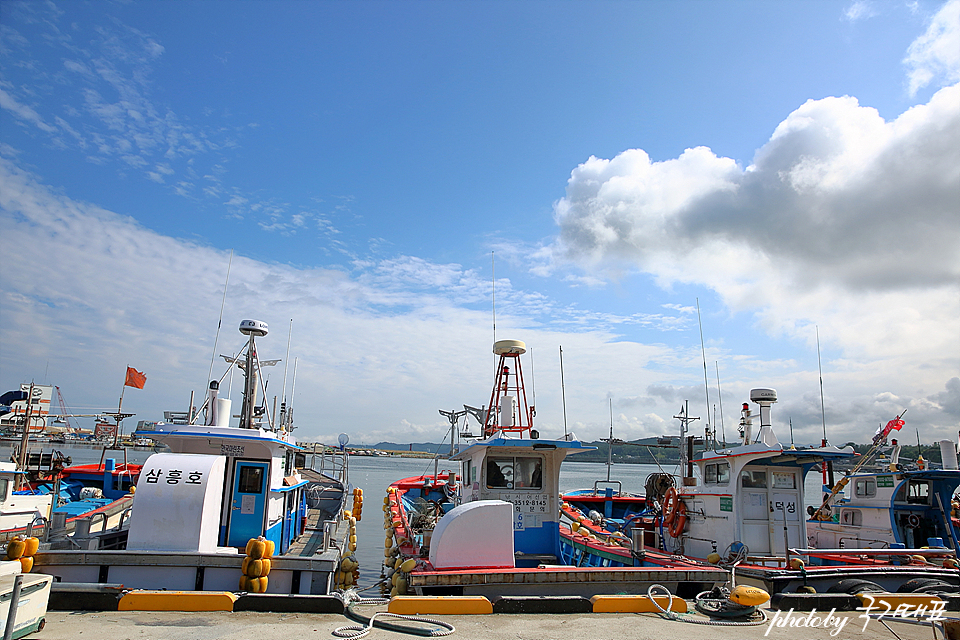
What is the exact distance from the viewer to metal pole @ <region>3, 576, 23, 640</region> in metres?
5.18

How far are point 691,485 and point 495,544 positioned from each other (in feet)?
26.3

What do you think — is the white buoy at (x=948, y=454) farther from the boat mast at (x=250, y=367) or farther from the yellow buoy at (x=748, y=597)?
the boat mast at (x=250, y=367)

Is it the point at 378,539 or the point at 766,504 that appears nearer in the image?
the point at 766,504

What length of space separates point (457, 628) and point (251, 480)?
6956 mm

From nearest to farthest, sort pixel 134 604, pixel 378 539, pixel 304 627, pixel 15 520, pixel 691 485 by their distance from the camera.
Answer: pixel 304 627 < pixel 134 604 < pixel 691 485 < pixel 15 520 < pixel 378 539

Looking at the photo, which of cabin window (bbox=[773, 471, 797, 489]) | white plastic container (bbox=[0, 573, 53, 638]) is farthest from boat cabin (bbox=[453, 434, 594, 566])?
white plastic container (bbox=[0, 573, 53, 638])

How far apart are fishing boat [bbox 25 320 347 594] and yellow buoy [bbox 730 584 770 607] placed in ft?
20.2

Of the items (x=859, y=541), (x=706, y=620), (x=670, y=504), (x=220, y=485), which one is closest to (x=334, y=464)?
(x=670, y=504)

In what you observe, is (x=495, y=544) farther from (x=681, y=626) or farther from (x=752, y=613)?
(x=752, y=613)

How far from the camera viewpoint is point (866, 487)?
1716 cm

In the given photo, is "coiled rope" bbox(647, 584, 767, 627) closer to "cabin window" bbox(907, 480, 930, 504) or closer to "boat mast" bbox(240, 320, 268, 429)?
"boat mast" bbox(240, 320, 268, 429)

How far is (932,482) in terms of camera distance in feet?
50.7

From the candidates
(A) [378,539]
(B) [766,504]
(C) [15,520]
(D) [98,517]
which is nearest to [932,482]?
(B) [766,504]

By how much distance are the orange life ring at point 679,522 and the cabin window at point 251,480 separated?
1014cm
